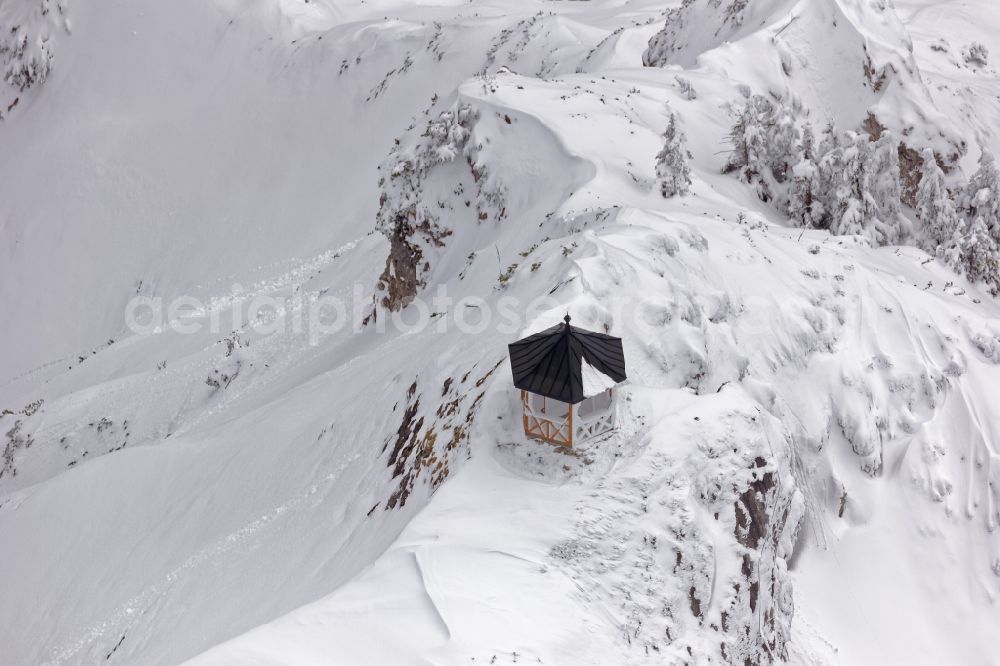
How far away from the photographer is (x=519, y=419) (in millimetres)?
12367

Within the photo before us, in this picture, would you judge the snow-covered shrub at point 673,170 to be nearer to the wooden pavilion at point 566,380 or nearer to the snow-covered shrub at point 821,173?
the snow-covered shrub at point 821,173

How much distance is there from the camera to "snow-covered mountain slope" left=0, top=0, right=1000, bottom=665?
10.9 m

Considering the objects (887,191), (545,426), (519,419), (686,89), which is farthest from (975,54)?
(545,426)

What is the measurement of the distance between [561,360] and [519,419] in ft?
6.07

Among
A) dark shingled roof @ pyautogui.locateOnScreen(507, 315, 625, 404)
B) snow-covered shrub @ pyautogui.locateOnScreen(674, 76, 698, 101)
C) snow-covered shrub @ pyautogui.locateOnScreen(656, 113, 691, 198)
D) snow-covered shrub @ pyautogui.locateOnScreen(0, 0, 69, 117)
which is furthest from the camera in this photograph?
snow-covered shrub @ pyautogui.locateOnScreen(0, 0, 69, 117)

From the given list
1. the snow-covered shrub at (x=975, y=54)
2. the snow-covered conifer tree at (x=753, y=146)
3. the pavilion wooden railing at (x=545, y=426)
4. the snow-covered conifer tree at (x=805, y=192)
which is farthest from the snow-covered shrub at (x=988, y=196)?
the snow-covered shrub at (x=975, y=54)

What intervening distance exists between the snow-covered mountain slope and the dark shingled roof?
4.44 ft

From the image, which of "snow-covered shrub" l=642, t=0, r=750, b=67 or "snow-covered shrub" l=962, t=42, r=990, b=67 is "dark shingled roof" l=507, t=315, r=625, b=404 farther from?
"snow-covered shrub" l=962, t=42, r=990, b=67

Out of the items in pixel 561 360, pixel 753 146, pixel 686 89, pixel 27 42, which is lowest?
pixel 753 146

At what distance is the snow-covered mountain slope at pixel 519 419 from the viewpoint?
10.9m

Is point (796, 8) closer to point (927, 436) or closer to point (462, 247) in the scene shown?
point (462, 247)

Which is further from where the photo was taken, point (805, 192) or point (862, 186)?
point (805, 192)

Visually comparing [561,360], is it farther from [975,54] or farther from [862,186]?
[975,54]

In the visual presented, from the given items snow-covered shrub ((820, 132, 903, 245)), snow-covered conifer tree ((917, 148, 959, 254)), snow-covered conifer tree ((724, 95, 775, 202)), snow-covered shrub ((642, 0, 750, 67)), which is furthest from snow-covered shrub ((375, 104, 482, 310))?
snow-covered conifer tree ((917, 148, 959, 254))
